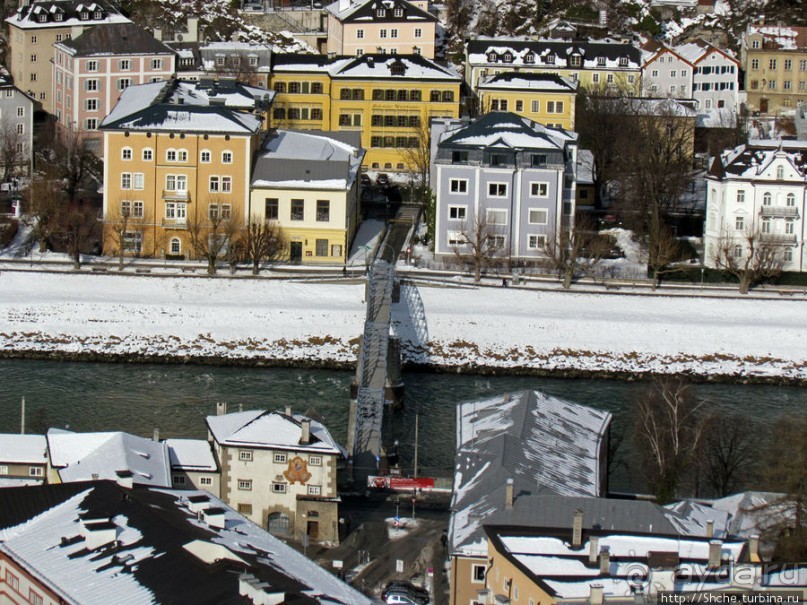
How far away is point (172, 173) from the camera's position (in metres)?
48.8

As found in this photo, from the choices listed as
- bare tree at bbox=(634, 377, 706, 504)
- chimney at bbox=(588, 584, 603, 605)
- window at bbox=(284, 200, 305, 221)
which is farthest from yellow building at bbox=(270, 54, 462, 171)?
chimney at bbox=(588, 584, 603, 605)

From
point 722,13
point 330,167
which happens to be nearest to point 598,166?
point 330,167

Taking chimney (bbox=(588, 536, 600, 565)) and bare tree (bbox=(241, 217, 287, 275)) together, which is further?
bare tree (bbox=(241, 217, 287, 275))

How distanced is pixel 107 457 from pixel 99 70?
27657 millimetres

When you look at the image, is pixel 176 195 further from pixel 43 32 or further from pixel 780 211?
pixel 780 211

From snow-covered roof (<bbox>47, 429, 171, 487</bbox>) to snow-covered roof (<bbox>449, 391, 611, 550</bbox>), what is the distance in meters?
4.56

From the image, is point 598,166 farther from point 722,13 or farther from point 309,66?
point 722,13

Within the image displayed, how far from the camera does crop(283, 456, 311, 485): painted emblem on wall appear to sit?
104 ft

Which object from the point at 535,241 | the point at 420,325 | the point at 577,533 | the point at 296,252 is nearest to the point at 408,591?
the point at 577,533

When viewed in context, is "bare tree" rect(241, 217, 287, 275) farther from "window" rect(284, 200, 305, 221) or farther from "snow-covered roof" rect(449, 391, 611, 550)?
Answer: "snow-covered roof" rect(449, 391, 611, 550)

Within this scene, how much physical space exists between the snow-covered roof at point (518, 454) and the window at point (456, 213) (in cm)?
1406

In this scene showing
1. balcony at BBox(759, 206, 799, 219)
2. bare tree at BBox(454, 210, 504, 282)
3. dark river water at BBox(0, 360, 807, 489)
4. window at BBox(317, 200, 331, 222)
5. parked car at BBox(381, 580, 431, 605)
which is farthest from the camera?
balcony at BBox(759, 206, 799, 219)

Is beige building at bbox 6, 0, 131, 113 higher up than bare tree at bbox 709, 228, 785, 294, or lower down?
higher up

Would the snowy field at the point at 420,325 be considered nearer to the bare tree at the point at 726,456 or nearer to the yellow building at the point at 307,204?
the yellow building at the point at 307,204
